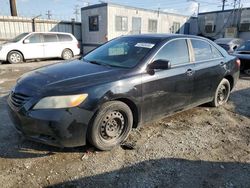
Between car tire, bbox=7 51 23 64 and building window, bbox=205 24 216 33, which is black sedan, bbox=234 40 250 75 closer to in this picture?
car tire, bbox=7 51 23 64

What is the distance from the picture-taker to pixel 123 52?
3824 mm

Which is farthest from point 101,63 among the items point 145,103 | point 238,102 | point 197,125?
point 238,102

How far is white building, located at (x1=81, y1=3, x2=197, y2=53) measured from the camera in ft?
52.5

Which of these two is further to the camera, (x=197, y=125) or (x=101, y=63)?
(x=197, y=125)

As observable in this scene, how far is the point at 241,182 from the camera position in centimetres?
267

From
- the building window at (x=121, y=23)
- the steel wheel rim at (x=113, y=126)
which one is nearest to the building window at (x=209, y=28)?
the building window at (x=121, y=23)

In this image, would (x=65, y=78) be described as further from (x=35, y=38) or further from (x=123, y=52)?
(x=35, y=38)

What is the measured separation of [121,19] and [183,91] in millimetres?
13842

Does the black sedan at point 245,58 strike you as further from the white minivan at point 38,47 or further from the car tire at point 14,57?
the car tire at point 14,57

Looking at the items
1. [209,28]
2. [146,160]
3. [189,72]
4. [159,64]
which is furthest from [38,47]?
[209,28]

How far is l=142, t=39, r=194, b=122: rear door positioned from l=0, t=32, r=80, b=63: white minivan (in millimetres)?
9843

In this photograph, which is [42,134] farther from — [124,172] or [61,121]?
[124,172]

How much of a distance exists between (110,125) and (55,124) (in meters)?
0.80

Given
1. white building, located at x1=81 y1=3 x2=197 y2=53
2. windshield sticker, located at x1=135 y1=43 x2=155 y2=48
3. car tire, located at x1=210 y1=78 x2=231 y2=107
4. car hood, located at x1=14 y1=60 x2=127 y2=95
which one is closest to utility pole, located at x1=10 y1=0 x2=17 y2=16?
white building, located at x1=81 y1=3 x2=197 y2=53
